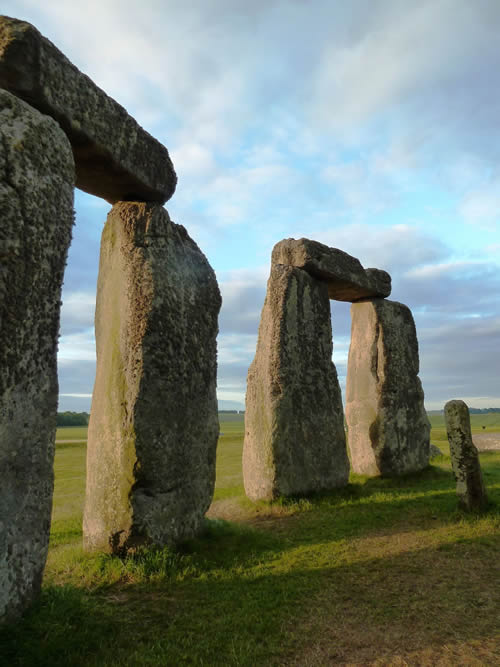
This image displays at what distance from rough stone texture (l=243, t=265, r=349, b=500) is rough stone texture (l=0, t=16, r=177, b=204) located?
11.7 ft

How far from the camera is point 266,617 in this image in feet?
14.4

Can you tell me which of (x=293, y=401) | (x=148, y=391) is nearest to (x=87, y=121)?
(x=148, y=391)

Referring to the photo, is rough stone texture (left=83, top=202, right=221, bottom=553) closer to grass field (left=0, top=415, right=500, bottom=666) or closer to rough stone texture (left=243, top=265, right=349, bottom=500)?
grass field (left=0, top=415, right=500, bottom=666)

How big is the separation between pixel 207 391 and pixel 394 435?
6.29 meters

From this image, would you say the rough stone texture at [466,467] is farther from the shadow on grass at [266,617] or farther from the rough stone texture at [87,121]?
the rough stone texture at [87,121]

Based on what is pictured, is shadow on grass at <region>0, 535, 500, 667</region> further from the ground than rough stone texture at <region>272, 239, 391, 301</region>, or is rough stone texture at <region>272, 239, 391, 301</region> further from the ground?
rough stone texture at <region>272, 239, 391, 301</region>

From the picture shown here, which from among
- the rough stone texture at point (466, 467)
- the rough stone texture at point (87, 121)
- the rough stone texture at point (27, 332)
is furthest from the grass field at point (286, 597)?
the rough stone texture at point (87, 121)

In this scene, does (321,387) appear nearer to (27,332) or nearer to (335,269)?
(335,269)

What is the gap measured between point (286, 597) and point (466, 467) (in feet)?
12.8

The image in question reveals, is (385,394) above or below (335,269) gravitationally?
below

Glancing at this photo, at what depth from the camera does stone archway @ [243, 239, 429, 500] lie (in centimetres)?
877

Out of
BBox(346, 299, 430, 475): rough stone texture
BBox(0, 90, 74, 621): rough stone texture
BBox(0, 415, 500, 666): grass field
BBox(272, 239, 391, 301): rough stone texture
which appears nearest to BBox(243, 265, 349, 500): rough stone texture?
BBox(272, 239, 391, 301): rough stone texture

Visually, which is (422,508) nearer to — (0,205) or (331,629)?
(331,629)

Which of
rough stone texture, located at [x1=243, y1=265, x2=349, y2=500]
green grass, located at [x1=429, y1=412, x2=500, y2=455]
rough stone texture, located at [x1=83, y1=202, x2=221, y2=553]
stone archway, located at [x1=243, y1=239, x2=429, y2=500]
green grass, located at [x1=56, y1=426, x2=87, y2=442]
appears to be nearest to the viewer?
rough stone texture, located at [x1=83, y1=202, x2=221, y2=553]
